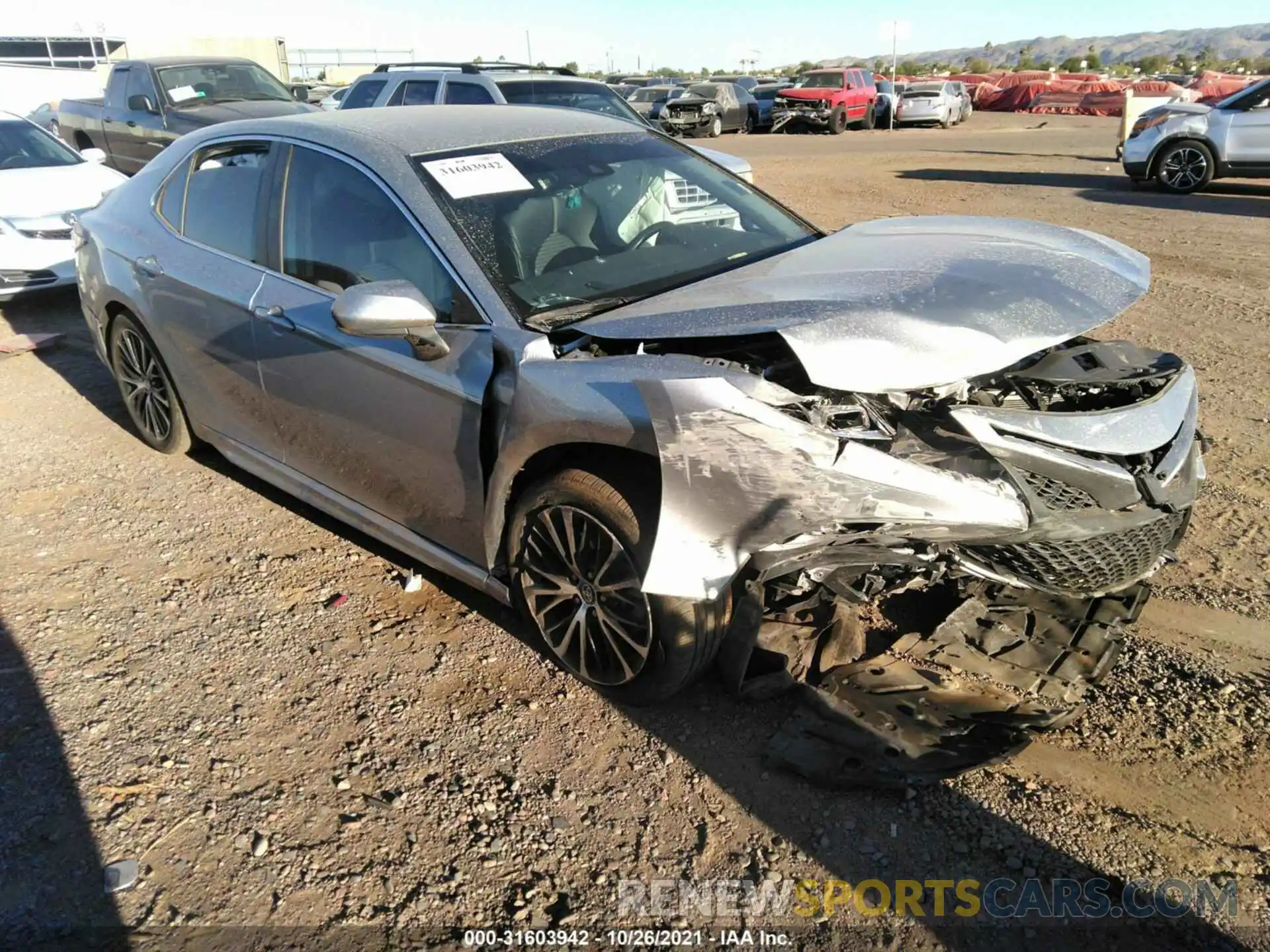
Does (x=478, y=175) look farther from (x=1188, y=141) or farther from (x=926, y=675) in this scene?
(x=1188, y=141)

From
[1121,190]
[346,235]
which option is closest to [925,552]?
[346,235]

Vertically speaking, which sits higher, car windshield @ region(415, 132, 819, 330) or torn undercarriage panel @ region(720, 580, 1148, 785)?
car windshield @ region(415, 132, 819, 330)

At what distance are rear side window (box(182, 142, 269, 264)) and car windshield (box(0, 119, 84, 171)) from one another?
5.73 metres

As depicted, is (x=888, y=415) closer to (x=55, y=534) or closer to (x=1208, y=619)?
(x=1208, y=619)

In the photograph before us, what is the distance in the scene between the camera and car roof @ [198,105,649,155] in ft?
11.8

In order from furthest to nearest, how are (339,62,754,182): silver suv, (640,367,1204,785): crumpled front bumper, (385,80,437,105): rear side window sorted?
(385,80,437,105): rear side window → (339,62,754,182): silver suv → (640,367,1204,785): crumpled front bumper

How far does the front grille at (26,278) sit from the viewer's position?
7934 millimetres

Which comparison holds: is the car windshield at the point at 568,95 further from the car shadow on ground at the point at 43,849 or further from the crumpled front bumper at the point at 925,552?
the car shadow on ground at the point at 43,849

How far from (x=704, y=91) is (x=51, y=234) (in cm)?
2014

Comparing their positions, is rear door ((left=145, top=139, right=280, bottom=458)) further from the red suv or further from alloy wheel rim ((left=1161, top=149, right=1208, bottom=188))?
the red suv

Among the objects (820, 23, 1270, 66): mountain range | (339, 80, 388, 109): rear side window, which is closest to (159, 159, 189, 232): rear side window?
(339, 80, 388, 109): rear side window

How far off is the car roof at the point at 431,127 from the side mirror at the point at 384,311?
770 millimetres

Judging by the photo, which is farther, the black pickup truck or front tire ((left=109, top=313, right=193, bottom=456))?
the black pickup truck

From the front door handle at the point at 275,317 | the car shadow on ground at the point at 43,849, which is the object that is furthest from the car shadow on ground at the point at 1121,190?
the car shadow on ground at the point at 43,849
